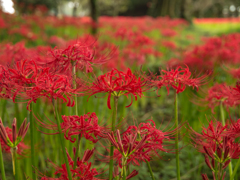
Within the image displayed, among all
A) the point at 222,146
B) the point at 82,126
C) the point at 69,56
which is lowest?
the point at 222,146

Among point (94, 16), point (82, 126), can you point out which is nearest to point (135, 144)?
point (82, 126)

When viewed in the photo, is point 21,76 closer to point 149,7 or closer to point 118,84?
point 118,84

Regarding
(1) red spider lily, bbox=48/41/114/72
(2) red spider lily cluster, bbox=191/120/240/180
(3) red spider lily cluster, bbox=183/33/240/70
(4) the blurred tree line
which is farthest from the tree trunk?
(2) red spider lily cluster, bbox=191/120/240/180

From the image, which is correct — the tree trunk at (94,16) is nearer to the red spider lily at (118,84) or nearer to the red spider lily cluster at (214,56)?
the red spider lily cluster at (214,56)

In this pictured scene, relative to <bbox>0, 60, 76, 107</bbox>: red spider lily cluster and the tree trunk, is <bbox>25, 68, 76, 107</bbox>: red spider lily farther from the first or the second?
the tree trunk

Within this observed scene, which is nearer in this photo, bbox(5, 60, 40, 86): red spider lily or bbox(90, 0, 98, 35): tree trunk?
bbox(5, 60, 40, 86): red spider lily

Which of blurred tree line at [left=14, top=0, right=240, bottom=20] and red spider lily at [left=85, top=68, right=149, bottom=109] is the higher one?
blurred tree line at [left=14, top=0, right=240, bottom=20]

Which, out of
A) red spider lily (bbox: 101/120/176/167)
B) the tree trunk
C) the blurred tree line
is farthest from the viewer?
the blurred tree line

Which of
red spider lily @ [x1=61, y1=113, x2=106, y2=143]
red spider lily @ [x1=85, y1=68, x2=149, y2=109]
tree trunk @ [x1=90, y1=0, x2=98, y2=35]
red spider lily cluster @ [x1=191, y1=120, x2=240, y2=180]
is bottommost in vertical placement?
red spider lily cluster @ [x1=191, y1=120, x2=240, y2=180]

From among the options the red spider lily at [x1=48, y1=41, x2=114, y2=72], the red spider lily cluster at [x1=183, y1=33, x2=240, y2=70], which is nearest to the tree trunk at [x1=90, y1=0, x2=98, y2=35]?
the red spider lily cluster at [x1=183, y1=33, x2=240, y2=70]

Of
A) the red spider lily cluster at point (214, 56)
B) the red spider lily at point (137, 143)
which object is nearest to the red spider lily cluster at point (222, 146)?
the red spider lily at point (137, 143)

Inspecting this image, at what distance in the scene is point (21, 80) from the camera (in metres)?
1.05

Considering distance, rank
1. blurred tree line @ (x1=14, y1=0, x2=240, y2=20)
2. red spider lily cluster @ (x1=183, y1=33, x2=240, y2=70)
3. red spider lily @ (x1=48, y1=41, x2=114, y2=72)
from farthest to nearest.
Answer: blurred tree line @ (x1=14, y1=0, x2=240, y2=20), red spider lily cluster @ (x1=183, y1=33, x2=240, y2=70), red spider lily @ (x1=48, y1=41, x2=114, y2=72)

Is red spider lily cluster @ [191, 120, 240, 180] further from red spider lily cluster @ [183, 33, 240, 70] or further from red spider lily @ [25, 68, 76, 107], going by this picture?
red spider lily cluster @ [183, 33, 240, 70]
